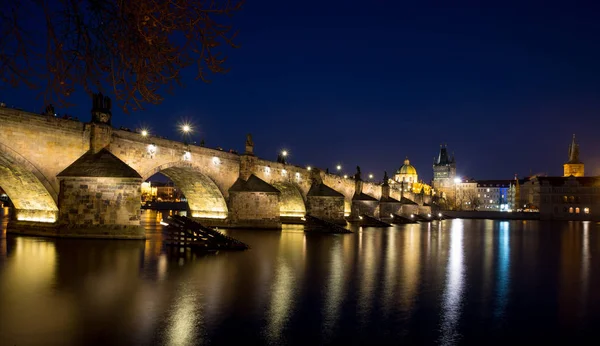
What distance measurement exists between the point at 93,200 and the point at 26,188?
3462 millimetres

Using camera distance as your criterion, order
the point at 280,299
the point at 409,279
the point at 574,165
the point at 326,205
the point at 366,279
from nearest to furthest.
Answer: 1. the point at 280,299
2. the point at 366,279
3. the point at 409,279
4. the point at 326,205
5. the point at 574,165

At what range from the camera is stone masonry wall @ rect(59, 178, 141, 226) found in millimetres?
22047

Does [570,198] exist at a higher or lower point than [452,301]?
higher

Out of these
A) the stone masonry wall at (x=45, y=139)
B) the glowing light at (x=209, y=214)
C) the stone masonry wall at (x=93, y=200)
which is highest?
the stone masonry wall at (x=45, y=139)

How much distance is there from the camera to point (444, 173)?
594 feet

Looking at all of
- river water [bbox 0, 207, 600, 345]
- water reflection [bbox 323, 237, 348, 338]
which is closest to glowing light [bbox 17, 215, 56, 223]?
river water [bbox 0, 207, 600, 345]

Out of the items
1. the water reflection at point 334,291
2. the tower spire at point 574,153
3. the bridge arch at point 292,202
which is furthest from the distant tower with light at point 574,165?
the water reflection at point 334,291

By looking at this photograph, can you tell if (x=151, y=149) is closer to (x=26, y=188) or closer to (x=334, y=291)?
(x=26, y=188)

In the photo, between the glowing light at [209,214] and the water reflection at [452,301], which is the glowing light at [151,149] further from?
the water reflection at [452,301]

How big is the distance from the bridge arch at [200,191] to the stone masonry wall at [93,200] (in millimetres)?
10241

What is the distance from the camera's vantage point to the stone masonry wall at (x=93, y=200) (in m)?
22.0

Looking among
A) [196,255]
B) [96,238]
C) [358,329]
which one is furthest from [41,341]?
[96,238]

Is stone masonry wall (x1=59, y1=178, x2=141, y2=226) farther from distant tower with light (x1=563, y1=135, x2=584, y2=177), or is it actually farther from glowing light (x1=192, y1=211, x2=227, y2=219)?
distant tower with light (x1=563, y1=135, x2=584, y2=177)

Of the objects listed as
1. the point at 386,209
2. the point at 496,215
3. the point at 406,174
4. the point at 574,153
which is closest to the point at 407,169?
the point at 406,174
